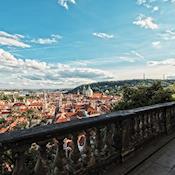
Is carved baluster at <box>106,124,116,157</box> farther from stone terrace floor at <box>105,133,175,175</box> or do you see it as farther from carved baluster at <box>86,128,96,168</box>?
carved baluster at <box>86,128,96,168</box>

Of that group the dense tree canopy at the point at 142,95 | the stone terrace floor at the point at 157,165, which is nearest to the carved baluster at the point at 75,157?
the stone terrace floor at the point at 157,165

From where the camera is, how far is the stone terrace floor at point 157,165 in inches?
176

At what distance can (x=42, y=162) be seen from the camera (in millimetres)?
3154

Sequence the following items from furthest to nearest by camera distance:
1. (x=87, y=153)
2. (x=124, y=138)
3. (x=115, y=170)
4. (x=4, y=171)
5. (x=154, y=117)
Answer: (x=154, y=117), (x=124, y=138), (x=115, y=170), (x=87, y=153), (x=4, y=171)

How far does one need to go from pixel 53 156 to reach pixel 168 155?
8.99 ft

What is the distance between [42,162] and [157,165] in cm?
232

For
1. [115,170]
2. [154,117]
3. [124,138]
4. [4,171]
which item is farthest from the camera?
[154,117]

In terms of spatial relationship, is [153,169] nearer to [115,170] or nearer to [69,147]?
[115,170]

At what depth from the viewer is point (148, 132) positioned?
6.20 meters

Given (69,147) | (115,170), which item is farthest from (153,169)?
(69,147)

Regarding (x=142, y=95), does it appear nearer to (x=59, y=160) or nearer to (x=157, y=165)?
(x=157, y=165)

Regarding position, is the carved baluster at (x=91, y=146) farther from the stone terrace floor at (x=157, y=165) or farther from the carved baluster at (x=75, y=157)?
the stone terrace floor at (x=157, y=165)

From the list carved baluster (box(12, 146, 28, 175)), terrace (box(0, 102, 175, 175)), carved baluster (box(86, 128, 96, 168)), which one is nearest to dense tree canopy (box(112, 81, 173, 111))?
terrace (box(0, 102, 175, 175))

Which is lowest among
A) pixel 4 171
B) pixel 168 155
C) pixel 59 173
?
pixel 168 155
